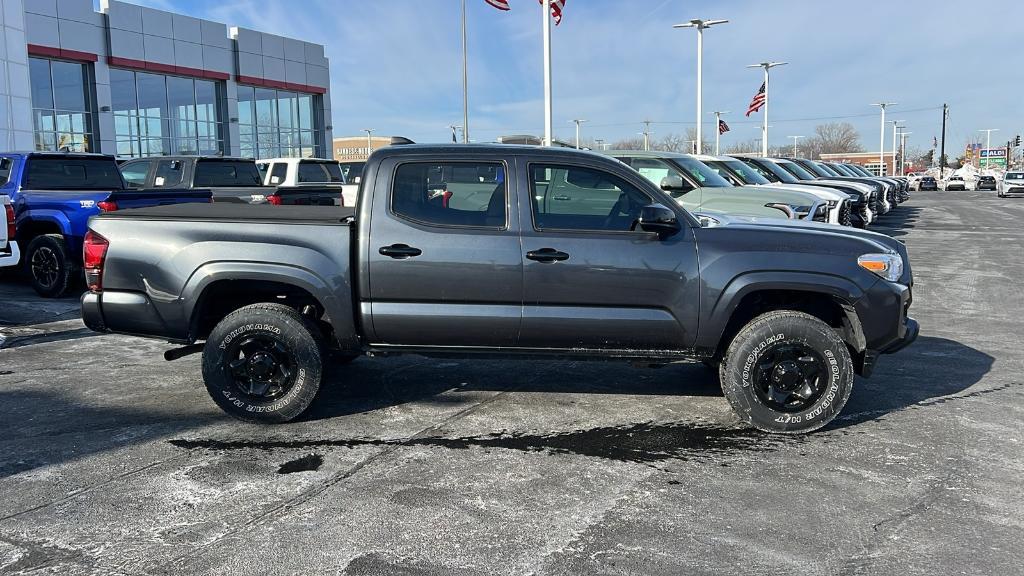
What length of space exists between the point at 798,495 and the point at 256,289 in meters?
3.63

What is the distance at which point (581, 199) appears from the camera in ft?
17.8

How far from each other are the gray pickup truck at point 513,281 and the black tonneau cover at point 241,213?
3cm

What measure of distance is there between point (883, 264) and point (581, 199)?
6.34 feet

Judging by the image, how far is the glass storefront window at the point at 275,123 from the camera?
37.5 meters

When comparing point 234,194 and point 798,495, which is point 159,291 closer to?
point 798,495

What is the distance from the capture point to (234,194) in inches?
536

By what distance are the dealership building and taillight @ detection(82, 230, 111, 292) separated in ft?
59.3

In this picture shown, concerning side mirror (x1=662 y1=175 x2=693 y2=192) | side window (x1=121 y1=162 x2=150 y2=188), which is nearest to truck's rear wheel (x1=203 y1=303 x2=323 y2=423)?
side mirror (x1=662 y1=175 x2=693 y2=192)

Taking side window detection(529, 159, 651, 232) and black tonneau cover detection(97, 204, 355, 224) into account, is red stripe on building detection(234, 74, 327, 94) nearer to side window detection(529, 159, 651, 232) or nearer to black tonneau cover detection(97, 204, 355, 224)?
black tonneau cover detection(97, 204, 355, 224)

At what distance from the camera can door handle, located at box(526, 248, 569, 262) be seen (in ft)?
17.1

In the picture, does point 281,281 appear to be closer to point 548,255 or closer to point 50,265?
point 548,255

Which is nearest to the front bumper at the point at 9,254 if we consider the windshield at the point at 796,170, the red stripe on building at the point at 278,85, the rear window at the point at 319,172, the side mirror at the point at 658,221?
the side mirror at the point at 658,221

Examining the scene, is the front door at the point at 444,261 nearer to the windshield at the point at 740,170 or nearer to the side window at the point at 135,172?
the windshield at the point at 740,170

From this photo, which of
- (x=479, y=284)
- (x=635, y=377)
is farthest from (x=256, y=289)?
(x=635, y=377)
